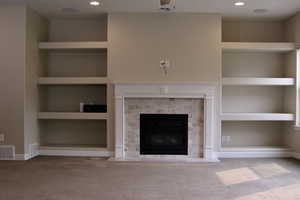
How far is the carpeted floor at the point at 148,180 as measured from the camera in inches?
135

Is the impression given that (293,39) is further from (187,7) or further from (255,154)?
(255,154)

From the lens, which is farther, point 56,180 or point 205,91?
point 205,91

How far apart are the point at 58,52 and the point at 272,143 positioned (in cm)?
467

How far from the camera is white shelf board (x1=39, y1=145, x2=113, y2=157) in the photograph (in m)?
5.69

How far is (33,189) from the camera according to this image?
12.0ft

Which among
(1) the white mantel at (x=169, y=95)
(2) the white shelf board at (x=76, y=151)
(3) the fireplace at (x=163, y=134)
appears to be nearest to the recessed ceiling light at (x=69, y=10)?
(1) the white mantel at (x=169, y=95)

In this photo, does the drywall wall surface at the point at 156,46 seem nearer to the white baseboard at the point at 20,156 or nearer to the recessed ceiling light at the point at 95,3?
the recessed ceiling light at the point at 95,3

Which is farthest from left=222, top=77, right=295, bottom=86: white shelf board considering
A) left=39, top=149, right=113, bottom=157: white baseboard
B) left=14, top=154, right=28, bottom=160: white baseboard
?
left=14, top=154, right=28, bottom=160: white baseboard

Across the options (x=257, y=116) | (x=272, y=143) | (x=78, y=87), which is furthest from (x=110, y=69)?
(x=272, y=143)

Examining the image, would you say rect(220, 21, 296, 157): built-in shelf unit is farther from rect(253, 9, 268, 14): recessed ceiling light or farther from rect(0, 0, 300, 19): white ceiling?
rect(253, 9, 268, 14): recessed ceiling light

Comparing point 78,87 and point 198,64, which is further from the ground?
point 198,64

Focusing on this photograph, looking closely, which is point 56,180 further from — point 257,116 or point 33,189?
point 257,116

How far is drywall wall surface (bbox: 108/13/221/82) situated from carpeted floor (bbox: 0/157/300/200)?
1.63 m

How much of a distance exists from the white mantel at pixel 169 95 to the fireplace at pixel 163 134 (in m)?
0.37
